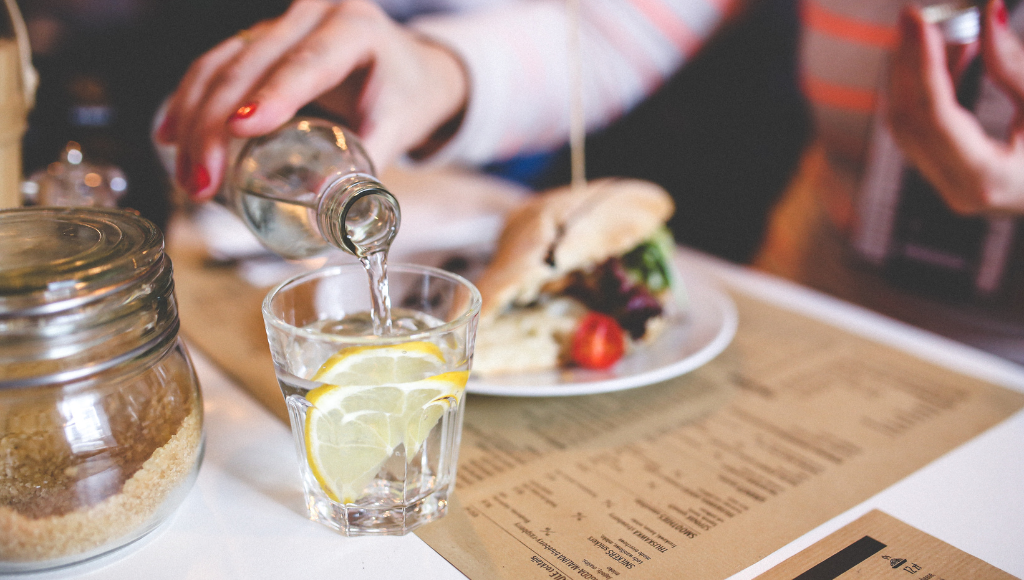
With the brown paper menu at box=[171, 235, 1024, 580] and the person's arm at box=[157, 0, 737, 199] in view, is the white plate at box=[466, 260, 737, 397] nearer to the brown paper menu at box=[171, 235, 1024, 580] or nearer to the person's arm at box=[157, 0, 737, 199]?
the brown paper menu at box=[171, 235, 1024, 580]

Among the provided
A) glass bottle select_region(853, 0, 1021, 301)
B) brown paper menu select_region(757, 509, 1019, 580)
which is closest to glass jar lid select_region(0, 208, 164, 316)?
brown paper menu select_region(757, 509, 1019, 580)

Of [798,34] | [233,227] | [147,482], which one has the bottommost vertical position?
[233,227]

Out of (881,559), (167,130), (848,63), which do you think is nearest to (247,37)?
(167,130)

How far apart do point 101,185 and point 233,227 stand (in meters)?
0.27

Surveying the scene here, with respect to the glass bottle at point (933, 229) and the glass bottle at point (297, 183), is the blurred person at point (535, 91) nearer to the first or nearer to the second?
the glass bottle at point (297, 183)

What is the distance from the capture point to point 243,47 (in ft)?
2.37

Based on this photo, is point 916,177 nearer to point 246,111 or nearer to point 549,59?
point 549,59

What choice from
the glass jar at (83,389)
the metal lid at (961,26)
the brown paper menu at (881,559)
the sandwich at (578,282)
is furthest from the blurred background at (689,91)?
the glass jar at (83,389)

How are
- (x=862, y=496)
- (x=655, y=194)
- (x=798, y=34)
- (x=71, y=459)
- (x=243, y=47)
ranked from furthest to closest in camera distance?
(x=798, y=34), (x=655, y=194), (x=243, y=47), (x=862, y=496), (x=71, y=459)

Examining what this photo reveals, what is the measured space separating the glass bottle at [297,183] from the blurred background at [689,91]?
1041 millimetres

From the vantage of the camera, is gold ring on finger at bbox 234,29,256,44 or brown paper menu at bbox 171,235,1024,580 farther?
gold ring on finger at bbox 234,29,256,44

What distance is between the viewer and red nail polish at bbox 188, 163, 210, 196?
0.64 meters

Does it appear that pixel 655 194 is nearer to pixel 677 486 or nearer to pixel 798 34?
pixel 677 486

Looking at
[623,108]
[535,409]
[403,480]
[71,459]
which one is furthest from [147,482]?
[623,108]
